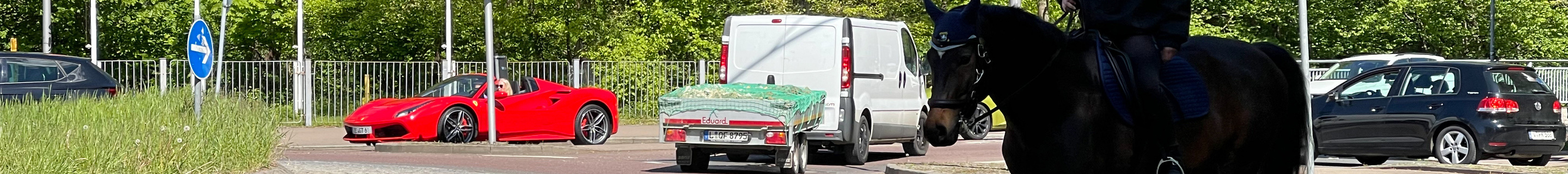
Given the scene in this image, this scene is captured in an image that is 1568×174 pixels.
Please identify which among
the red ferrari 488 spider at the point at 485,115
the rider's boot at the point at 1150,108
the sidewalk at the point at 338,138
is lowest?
the sidewalk at the point at 338,138

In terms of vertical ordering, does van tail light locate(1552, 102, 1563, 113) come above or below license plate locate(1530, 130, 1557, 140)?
above

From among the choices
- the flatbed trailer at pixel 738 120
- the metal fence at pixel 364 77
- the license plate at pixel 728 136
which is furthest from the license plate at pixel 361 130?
the license plate at pixel 728 136

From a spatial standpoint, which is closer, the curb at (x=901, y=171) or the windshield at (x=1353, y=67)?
the curb at (x=901, y=171)

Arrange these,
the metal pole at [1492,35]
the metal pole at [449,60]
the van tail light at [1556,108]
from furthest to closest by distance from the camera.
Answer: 1. the metal pole at [1492,35]
2. the metal pole at [449,60]
3. the van tail light at [1556,108]

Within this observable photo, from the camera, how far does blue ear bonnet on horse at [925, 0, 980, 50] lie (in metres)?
5.12

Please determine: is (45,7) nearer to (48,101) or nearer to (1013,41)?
(48,101)

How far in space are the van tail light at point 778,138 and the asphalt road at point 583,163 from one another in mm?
1050

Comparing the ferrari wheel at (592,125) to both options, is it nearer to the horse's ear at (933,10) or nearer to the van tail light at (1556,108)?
the van tail light at (1556,108)

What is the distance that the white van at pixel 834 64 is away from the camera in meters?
15.7

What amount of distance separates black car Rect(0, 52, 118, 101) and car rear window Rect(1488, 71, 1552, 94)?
13.2 meters

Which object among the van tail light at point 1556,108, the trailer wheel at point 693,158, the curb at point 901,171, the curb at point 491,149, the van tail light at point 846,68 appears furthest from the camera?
the curb at point 491,149

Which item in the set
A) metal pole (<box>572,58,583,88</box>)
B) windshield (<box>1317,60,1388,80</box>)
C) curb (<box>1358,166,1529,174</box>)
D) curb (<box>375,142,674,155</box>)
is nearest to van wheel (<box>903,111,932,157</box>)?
curb (<box>375,142,674,155</box>)

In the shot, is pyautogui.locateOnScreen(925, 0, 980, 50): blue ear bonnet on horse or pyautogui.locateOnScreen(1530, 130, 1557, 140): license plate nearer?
pyautogui.locateOnScreen(925, 0, 980, 50): blue ear bonnet on horse

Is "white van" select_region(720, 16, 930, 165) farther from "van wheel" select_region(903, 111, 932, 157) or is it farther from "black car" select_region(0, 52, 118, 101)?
"black car" select_region(0, 52, 118, 101)
